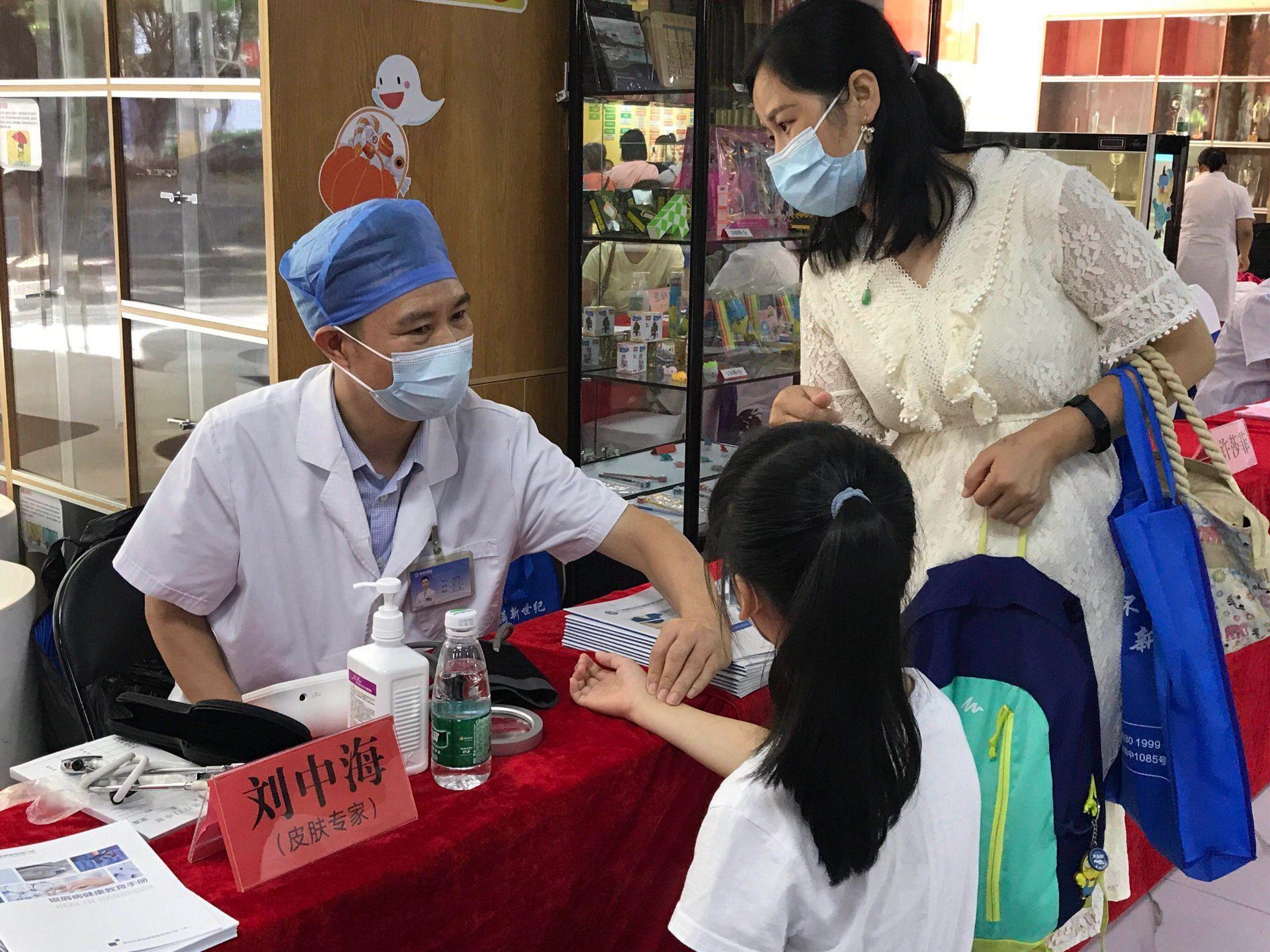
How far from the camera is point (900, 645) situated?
119 centimetres

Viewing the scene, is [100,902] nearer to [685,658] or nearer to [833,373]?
[685,658]

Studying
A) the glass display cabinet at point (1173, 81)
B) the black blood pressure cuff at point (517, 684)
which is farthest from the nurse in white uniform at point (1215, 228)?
the black blood pressure cuff at point (517, 684)

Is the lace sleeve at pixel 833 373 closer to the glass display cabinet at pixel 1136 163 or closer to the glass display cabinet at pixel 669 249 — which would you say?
the glass display cabinet at pixel 669 249

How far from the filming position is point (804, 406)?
183 centimetres

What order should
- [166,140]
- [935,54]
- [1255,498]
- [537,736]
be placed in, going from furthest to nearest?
[935,54]
[166,140]
[1255,498]
[537,736]

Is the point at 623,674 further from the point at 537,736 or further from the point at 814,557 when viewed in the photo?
the point at 814,557

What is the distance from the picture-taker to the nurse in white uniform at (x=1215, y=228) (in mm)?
7367

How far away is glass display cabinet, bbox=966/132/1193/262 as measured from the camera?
12.4 feet

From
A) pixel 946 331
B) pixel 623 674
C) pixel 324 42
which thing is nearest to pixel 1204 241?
pixel 324 42

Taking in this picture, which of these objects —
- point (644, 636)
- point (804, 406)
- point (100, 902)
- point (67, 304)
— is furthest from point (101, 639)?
point (67, 304)

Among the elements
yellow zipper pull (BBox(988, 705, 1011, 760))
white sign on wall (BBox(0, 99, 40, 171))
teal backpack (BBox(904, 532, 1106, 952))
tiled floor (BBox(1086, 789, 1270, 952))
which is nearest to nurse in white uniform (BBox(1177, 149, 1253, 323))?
tiled floor (BBox(1086, 789, 1270, 952))

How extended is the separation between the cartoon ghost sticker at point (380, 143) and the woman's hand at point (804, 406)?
5.82 feet

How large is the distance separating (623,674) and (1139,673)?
0.77 meters

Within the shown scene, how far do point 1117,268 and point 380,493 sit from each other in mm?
1103
